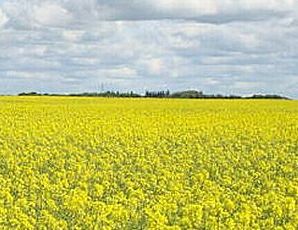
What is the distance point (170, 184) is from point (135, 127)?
9597 millimetres

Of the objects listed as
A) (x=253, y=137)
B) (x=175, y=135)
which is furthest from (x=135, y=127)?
(x=253, y=137)

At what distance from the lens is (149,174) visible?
12883 mm

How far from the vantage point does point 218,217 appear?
862cm

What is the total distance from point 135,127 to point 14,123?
357cm

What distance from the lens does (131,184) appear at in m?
11.5

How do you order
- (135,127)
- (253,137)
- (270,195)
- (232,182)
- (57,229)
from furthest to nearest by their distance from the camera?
(135,127), (253,137), (232,182), (270,195), (57,229)

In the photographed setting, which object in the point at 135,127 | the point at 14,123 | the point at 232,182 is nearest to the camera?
the point at 232,182

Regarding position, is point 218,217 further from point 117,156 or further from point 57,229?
point 117,156

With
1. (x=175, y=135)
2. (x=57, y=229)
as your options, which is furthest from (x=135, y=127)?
(x=57, y=229)

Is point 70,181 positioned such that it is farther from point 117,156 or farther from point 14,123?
point 14,123

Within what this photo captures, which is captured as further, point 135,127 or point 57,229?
point 135,127

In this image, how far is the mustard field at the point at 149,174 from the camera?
8734mm

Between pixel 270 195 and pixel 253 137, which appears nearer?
pixel 270 195

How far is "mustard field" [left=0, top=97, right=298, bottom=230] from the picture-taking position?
873 cm
